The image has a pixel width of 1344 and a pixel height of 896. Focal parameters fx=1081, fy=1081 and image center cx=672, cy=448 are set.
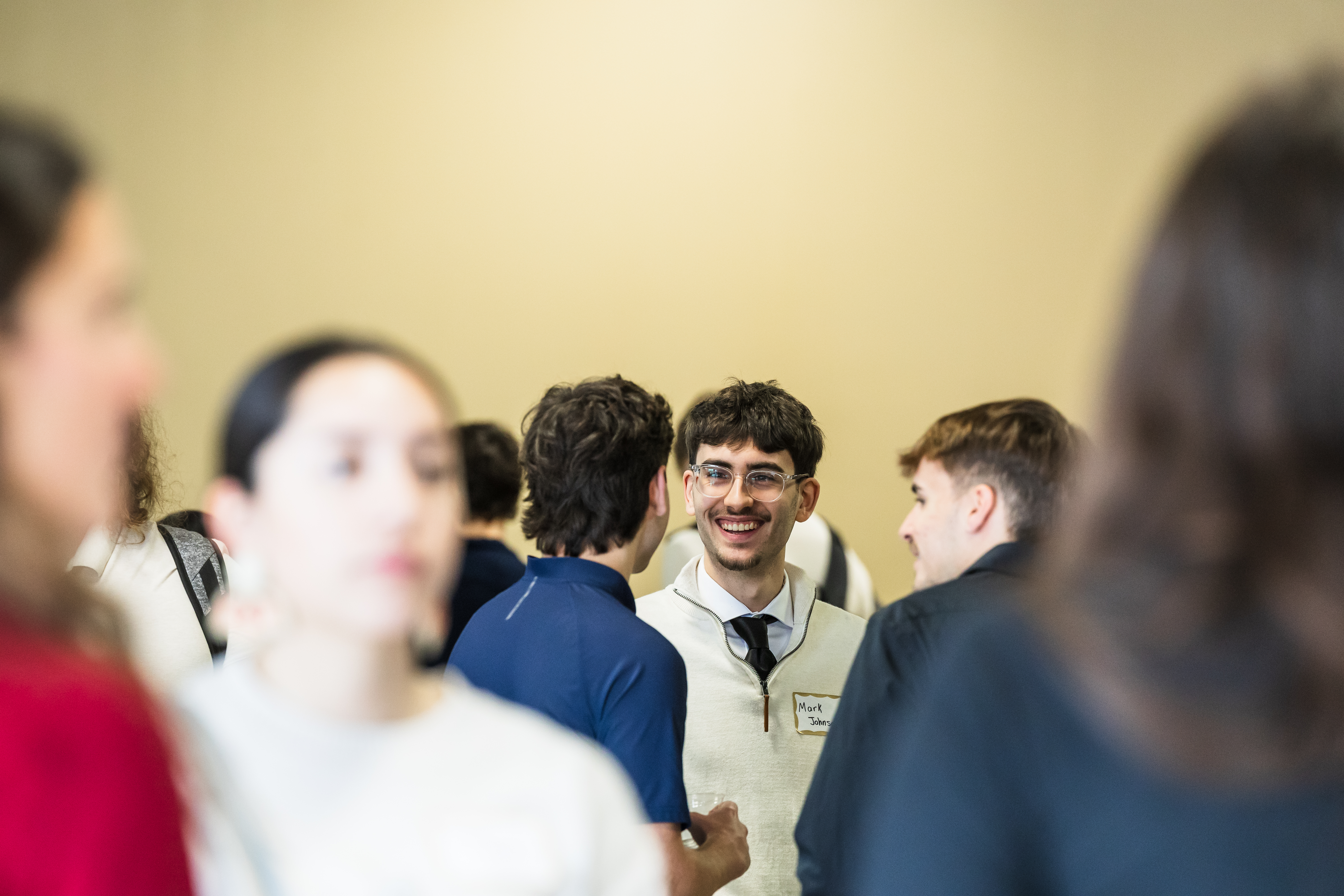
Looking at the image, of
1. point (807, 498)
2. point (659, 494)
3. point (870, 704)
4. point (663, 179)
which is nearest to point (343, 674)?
point (870, 704)

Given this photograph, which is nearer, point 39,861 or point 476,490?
point 39,861

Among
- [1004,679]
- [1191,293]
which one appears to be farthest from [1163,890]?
[1191,293]

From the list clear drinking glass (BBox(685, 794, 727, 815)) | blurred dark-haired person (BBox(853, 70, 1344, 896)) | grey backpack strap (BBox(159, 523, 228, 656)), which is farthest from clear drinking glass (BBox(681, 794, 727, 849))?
blurred dark-haired person (BBox(853, 70, 1344, 896))

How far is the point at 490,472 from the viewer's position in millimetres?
3041

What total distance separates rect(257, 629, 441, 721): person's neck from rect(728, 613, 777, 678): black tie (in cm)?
154

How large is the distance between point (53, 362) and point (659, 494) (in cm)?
141

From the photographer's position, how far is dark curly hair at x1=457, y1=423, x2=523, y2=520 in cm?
301

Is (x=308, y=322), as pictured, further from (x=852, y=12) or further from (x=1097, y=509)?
(x=1097, y=509)

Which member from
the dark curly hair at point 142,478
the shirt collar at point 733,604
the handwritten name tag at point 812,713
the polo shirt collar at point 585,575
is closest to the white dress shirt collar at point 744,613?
the shirt collar at point 733,604

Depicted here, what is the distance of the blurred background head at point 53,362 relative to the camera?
2.07ft

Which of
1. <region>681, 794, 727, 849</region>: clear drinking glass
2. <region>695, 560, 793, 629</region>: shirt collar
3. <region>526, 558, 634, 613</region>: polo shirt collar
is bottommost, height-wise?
<region>681, 794, 727, 849</region>: clear drinking glass

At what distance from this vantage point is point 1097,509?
0.68 meters

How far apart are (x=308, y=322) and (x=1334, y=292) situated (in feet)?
11.2

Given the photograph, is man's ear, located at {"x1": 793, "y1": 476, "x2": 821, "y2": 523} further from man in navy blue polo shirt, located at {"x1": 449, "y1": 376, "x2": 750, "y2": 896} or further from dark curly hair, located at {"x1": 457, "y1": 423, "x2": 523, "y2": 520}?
dark curly hair, located at {"x1": 457, "y1": 423, "x2": 523, "y2": 520}
